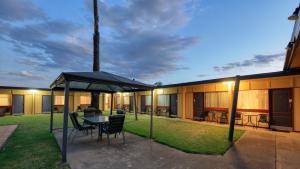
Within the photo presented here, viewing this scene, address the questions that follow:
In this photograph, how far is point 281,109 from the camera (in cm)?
773

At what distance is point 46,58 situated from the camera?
1936 centimetres

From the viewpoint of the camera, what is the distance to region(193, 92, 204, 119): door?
1118 centimetres

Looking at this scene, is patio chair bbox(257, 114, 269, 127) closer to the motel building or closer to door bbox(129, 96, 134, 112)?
the motel building

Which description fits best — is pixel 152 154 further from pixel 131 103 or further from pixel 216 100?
pixel 131 103

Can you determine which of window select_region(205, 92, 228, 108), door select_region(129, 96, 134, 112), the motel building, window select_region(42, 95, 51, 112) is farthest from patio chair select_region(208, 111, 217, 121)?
window select_region(42, 95, 51, 112)

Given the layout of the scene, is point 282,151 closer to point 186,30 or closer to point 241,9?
point 241,9

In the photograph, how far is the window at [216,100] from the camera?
10019 millimetres

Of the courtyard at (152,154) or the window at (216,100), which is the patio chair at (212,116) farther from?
the courtyard at (152,154)

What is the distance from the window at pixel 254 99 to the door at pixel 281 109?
0.35 meters

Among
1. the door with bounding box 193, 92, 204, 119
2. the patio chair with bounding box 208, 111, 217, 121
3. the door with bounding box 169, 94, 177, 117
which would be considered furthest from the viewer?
the door with bounding box 169, 94, 177, 117

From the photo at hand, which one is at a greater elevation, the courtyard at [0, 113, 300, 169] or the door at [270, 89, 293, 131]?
the door at [270, 89, 293, 131]

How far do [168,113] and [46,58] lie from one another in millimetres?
16885

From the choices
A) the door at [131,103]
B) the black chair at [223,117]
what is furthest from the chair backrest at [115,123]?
the door at [131,103]

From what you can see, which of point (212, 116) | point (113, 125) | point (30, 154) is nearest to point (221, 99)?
point (212, 116)
